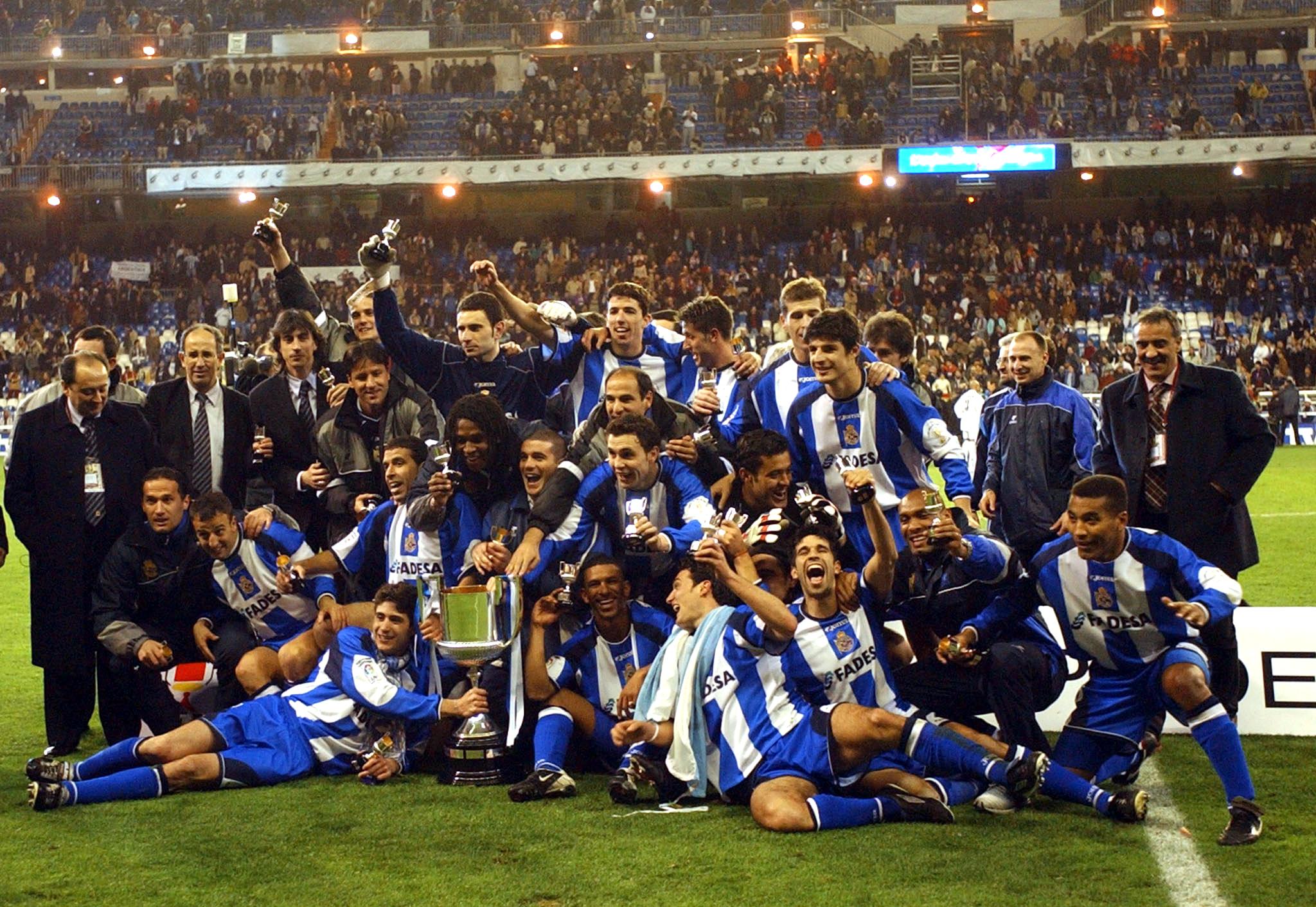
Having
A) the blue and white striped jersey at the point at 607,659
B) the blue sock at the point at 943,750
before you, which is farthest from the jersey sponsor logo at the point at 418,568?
the blue sock at the point at 943,750

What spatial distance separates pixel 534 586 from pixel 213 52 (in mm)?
38273

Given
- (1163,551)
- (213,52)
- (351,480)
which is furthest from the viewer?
(213,52)

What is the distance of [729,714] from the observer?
18.2 ft

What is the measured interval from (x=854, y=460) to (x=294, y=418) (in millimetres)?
2923

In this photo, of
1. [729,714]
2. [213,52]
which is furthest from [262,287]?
[729,714]

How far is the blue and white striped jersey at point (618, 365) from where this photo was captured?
717 cm

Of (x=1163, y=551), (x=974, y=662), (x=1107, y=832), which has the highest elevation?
(x=1163, y=551)

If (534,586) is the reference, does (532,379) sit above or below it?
above

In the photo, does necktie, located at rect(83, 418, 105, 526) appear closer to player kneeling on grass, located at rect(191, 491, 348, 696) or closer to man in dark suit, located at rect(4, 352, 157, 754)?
man in dark suit, located at rect(4, 352, 157, 754)

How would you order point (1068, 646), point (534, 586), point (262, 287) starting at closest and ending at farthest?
point (1068, 646), point (534, 586), point (262, 287)

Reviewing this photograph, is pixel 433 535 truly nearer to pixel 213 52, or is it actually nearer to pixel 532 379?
pixel 532 379

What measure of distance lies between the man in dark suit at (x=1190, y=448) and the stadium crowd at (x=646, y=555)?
0.02m

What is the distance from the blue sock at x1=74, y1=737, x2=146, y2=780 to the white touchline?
3878 millimetres

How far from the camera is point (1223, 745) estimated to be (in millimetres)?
4980
